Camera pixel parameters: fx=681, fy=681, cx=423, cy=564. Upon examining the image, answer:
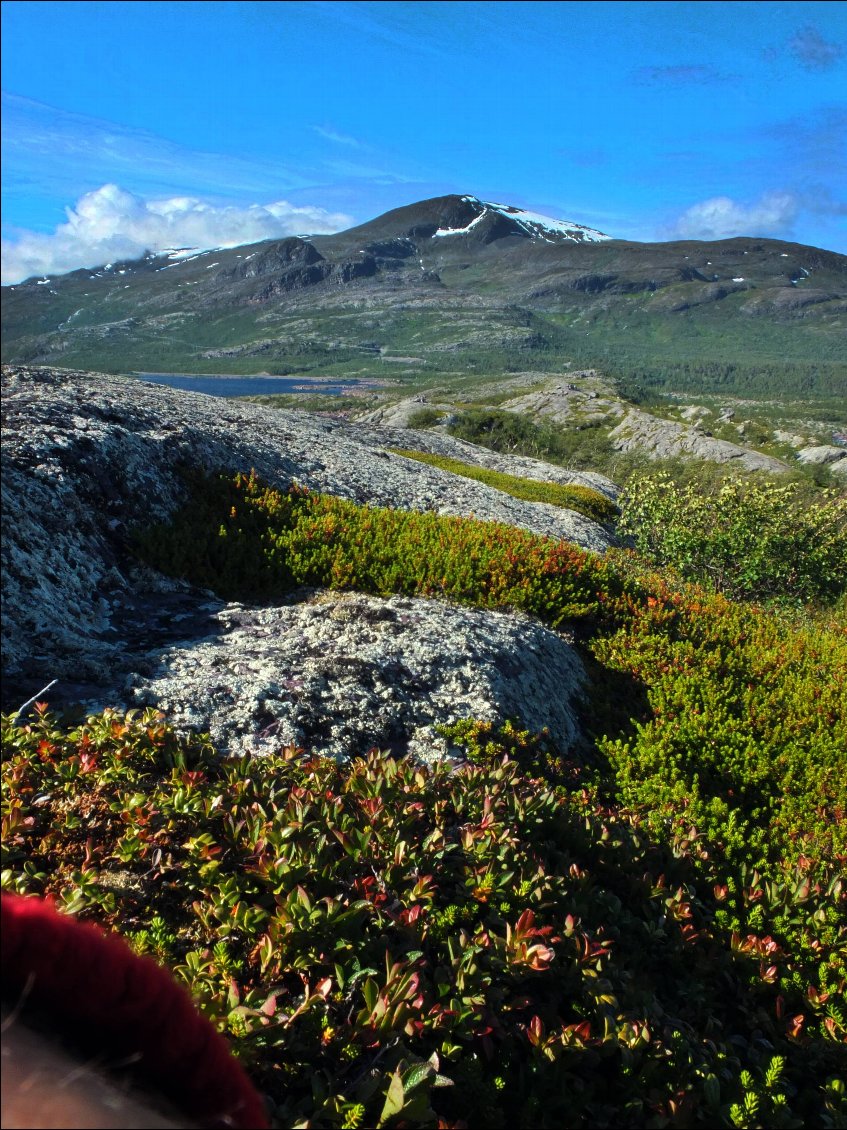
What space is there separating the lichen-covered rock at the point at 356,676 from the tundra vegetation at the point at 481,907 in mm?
504

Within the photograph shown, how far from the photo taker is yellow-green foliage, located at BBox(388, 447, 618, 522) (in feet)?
91.7

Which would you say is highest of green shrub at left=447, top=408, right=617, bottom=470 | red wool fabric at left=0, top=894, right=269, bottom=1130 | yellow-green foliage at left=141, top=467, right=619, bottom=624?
green shrub at left=447, top=408, right=617, bottom=470

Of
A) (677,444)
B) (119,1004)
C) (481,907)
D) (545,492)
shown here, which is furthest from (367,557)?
(677,444)

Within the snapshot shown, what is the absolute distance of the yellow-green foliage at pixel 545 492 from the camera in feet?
91.7

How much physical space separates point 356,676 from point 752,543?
16707 mm

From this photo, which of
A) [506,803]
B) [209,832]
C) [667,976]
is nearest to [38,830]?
[209,832]

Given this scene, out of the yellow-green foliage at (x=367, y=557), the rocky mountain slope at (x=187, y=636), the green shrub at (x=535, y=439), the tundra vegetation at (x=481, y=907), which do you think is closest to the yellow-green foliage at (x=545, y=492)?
the yellow-green foliage at (x=367, y=557)

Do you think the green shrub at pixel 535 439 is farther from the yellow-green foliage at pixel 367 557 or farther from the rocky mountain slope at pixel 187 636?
the rocky mountain slope at pixel 187 636

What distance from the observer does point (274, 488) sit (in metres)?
14.0

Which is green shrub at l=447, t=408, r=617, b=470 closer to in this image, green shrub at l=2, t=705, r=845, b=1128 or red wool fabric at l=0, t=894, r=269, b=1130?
green shrub at l=2, t=705, r=845, b=1128

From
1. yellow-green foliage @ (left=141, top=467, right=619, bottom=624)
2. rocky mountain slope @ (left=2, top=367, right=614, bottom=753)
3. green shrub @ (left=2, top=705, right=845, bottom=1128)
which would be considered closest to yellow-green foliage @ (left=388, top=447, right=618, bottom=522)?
yellow-green foliage @ (left=141, top=467, right=619, bottom=624)

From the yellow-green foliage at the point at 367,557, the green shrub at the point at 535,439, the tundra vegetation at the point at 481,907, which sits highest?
the green shrub at the point at 535,439

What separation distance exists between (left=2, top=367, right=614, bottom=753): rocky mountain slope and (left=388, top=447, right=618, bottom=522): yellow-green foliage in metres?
16.9

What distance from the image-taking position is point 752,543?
20.1 m
